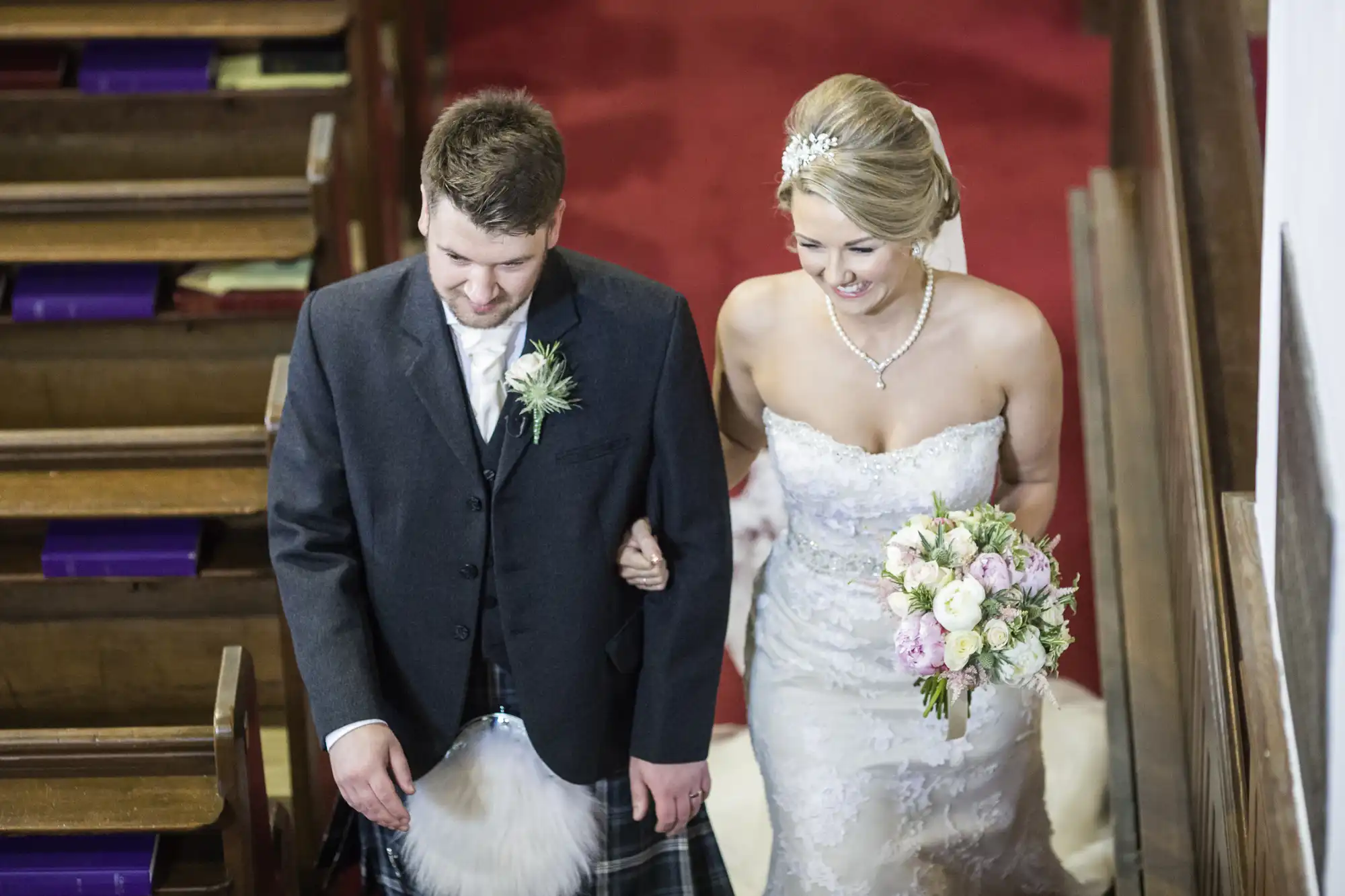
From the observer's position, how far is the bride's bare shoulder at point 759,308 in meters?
3.48

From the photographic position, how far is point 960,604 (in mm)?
2816

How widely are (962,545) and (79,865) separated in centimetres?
202

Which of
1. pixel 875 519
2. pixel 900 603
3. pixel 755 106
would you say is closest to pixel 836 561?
pixel 875 519

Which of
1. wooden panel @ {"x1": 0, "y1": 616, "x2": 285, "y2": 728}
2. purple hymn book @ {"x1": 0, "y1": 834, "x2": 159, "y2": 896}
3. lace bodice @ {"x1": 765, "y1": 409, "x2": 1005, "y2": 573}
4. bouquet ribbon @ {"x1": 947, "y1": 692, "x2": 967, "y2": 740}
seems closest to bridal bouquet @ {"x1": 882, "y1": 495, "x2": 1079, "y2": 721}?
bouquet ribbon @ {"x1": 947, "y1": 692, "x2": 967, "y2": 740}

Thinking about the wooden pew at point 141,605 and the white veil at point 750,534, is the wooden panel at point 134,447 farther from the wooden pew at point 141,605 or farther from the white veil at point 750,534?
the white veil at point 750,534

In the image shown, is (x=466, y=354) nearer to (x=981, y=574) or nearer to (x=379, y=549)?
(x=379, y=549)

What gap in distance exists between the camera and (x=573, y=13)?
662cm

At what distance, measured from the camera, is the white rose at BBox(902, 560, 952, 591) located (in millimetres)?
2867

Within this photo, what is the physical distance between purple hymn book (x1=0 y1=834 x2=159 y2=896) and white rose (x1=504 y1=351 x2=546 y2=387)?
1544 millimetres

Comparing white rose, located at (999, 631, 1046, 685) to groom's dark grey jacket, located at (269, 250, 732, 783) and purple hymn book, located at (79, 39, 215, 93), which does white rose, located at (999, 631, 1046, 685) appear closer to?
groom's dark grey jacket, located at (269, 250, 732, 783)

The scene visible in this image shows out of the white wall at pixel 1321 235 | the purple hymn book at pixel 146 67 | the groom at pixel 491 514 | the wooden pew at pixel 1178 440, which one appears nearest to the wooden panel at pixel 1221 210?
the wooden pew at pixel 1178 440

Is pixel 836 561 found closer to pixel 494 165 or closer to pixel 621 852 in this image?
pixel 621 852

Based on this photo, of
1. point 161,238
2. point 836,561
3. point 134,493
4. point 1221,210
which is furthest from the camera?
point 161,238

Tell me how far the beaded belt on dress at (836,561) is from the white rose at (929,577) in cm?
54
